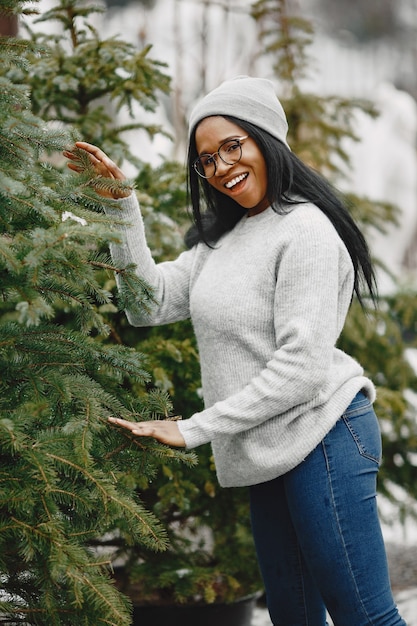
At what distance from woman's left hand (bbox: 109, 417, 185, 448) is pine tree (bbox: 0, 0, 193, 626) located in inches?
1.1

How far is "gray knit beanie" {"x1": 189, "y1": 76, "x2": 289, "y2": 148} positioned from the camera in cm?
201

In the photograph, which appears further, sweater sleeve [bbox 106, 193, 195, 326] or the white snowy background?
the white snowy background

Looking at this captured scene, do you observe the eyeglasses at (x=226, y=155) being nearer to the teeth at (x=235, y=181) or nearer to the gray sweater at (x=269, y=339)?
the teeth at (x=235, y=181)

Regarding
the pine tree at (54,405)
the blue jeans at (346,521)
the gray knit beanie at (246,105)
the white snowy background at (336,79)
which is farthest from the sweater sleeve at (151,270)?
the white snowy background at (336,79)

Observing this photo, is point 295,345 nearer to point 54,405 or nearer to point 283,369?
point 283,369

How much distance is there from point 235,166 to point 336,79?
13653 mm

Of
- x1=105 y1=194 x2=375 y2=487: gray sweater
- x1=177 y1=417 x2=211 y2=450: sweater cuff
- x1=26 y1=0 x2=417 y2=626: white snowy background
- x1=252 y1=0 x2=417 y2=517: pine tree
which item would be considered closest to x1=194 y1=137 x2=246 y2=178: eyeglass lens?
x1=105 y1=194 x2=375 y2=487: gray sweater

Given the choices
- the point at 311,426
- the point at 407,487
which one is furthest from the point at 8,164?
the point at 407,487

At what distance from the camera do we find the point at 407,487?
4.16 m

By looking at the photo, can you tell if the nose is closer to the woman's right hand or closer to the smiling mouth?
the smiling mouth

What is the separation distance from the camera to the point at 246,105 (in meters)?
2.02

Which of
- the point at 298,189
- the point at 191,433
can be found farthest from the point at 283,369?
the point at 298,189

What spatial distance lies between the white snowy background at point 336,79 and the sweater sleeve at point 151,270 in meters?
1.08

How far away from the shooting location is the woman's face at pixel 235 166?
6.59 ft
